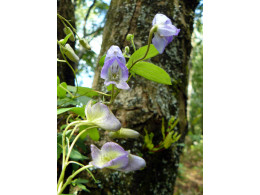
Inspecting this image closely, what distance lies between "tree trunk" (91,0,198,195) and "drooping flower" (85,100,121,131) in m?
0.36

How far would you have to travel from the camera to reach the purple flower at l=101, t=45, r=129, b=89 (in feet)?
0.95

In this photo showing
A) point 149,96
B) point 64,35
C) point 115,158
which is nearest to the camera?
point 115,158

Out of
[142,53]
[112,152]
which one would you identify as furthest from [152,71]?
[112,152]

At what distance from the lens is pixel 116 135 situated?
0.36 metres

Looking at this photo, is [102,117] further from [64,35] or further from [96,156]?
[64,35]

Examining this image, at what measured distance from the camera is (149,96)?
0.69 meters

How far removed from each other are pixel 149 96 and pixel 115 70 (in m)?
0.40

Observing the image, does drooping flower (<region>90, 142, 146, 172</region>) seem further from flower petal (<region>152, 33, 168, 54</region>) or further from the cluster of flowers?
flower petal (<region>152, 33, 168, 54</region>)

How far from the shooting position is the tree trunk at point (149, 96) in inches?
25.3

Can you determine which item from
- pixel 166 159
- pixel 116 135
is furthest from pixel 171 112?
pixel 116 135

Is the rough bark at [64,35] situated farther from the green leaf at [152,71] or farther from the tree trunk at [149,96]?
the green leaf at [152,71]

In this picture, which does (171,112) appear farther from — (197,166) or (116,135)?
(197,166)
